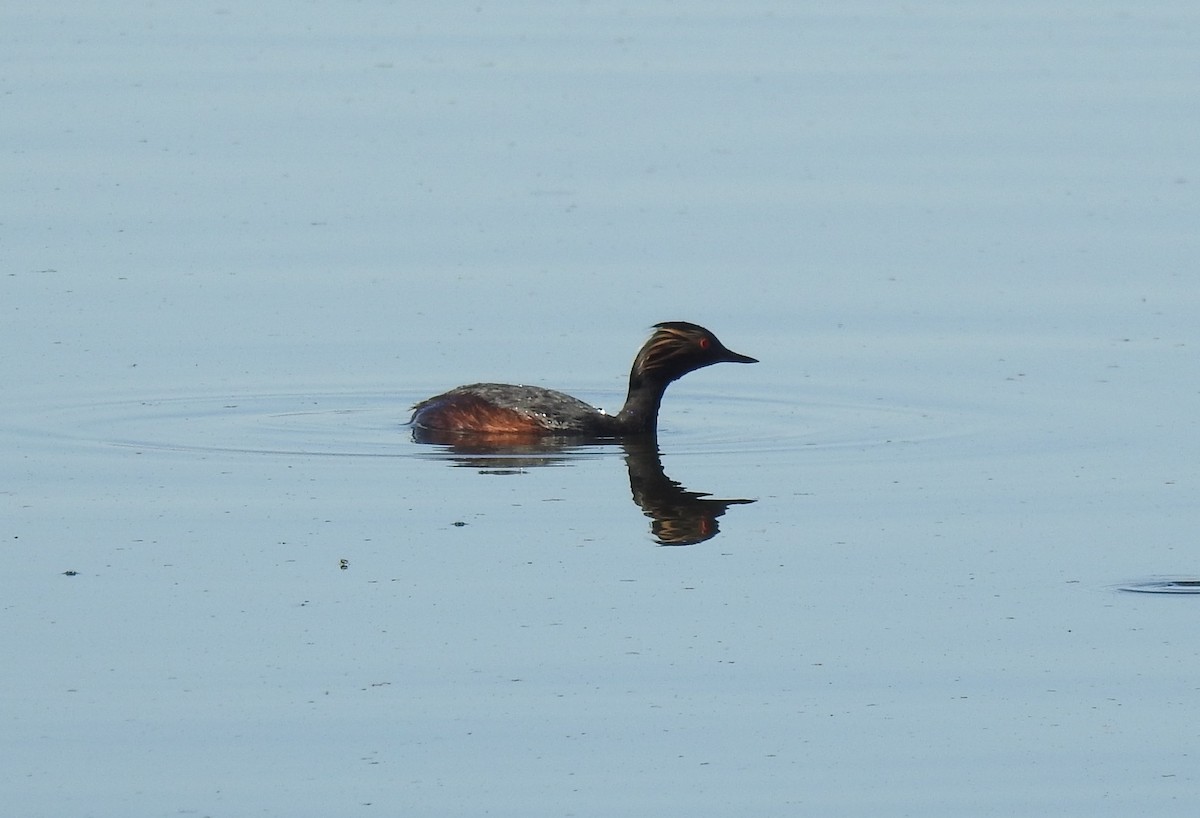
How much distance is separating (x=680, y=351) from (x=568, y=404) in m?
0.96

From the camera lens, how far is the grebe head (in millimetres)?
16125

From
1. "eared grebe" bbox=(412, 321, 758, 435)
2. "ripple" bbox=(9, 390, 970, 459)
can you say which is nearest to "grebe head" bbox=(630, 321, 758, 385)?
"eared grebe" bbox=(412, 321, 758, 435)

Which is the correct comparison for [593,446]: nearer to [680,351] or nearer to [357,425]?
[680,351]

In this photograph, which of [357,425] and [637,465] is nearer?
[637,465]

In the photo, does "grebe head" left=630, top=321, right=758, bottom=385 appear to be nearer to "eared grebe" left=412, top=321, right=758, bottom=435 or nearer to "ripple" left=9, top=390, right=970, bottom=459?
"eared grebe" left=412, top=321, right=758, bottom=435

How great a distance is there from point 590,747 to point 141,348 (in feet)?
30.1

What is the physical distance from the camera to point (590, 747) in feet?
30.4

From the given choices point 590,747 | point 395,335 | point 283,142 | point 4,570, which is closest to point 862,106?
point 283,142

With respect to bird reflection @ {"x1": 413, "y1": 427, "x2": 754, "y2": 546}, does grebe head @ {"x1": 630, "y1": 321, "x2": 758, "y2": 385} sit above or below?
above

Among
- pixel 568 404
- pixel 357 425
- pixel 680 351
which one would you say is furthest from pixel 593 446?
pixel 357 425

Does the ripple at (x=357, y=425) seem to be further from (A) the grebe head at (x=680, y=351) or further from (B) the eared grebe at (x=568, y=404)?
(A) the grebe head at (x=680, y=351)

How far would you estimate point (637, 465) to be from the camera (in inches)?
590

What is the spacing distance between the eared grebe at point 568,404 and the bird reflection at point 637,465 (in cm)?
7

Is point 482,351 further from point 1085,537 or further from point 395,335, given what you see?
point 1085,537
